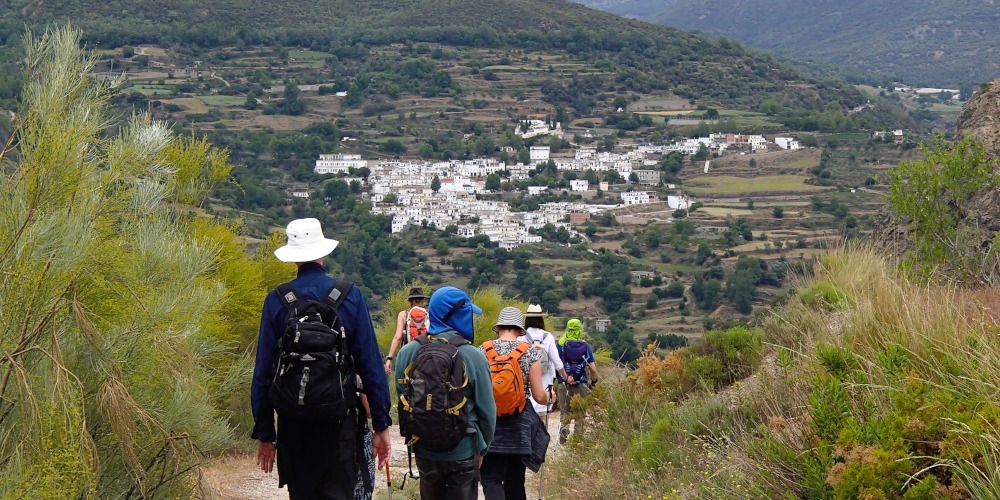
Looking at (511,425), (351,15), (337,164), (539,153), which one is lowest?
(539,153)

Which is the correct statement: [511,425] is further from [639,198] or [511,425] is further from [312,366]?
[639,198]

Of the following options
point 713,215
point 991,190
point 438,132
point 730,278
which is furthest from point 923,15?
point 991,190

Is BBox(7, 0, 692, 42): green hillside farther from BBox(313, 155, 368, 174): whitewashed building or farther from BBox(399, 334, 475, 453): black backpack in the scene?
BBox(399, 334, 475, 453): black backpack

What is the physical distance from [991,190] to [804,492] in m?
5.66

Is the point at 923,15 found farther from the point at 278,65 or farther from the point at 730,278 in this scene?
the point at 730,278

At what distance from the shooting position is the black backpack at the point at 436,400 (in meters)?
3.55

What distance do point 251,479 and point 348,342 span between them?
3403 mm

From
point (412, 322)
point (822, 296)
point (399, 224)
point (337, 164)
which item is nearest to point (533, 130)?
point (337, 164)

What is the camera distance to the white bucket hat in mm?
3525

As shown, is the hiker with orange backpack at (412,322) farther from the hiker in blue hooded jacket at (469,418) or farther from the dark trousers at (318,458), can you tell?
the dark trousers at (318,458)

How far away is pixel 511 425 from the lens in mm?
4301

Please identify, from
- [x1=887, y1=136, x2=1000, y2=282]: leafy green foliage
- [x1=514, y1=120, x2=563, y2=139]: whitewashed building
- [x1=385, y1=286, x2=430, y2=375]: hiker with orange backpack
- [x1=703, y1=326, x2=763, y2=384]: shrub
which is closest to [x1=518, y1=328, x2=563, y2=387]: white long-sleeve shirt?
[x1=385, y1=286, x2=430, y2=375]: hiker with orange backpack

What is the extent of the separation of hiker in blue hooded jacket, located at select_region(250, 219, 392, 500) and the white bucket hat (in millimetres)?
17

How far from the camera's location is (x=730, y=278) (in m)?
41.2
